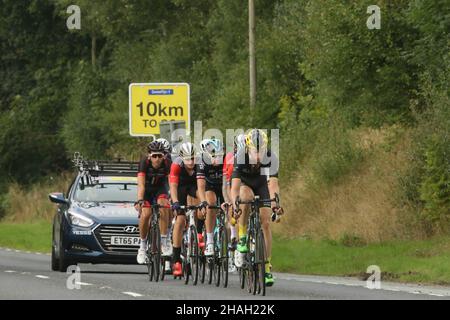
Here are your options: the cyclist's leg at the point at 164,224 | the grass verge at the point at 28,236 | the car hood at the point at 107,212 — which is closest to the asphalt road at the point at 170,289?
the cyclist's leg at the point at 164,224

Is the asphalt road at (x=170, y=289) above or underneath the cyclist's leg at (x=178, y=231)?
underneath

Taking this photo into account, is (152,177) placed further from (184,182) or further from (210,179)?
(210,179)

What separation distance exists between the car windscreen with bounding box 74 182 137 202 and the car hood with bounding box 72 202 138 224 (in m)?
0.38

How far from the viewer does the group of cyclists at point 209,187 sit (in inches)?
793

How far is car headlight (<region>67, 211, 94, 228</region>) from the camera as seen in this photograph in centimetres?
2595

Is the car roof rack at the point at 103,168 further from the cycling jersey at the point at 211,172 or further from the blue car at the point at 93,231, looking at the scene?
the cycling jersey at the point at 211,172

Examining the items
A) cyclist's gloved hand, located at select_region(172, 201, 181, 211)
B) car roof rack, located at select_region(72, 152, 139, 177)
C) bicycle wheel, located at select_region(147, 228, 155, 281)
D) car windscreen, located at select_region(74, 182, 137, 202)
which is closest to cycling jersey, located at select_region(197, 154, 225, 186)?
cyclist's gloved hand, located at select_region(172, 201, 181, 211)

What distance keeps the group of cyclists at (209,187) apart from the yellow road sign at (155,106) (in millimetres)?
14894

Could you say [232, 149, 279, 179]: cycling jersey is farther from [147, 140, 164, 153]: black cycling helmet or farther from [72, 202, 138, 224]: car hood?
[72, 202, 138, 224]: car hood
